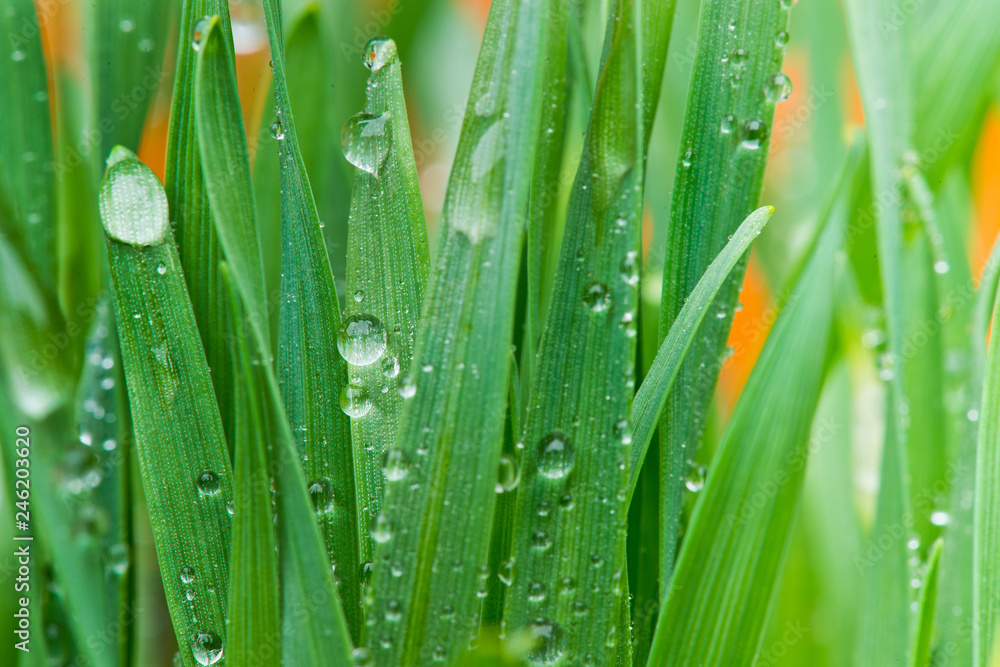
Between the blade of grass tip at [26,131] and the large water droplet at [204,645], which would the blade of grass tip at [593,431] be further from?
the blade of grass tip at [26,131]

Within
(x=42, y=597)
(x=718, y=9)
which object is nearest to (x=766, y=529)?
(x=718, y=9)

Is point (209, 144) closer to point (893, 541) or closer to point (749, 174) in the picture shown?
point (749, 174)

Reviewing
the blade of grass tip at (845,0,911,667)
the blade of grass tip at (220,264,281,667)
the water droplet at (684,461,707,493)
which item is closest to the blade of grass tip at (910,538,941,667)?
the blade of grass tip at (845,0,911,667)

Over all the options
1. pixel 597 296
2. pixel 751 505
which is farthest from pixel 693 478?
pixel 597 296

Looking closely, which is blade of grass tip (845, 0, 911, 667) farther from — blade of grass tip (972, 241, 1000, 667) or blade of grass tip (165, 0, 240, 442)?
blade of grass tip (165, 0, 240, 442)

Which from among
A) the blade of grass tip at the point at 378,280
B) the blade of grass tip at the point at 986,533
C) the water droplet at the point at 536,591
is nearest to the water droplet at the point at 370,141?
the blade of grass tip at the point at 378,280

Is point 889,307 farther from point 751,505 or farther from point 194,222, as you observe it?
point 194,222
